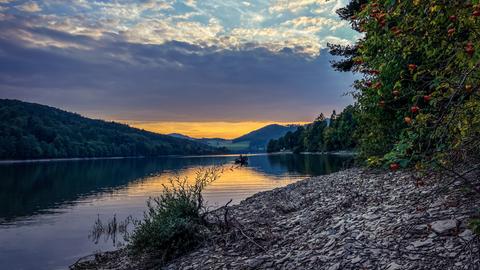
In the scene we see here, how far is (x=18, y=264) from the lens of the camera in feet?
62.4

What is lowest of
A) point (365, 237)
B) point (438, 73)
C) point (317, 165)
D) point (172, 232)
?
point (317, 165)

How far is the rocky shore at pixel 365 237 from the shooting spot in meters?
6.70

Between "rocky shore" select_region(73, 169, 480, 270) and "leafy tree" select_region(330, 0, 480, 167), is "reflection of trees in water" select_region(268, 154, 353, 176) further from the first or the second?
"leafy tree" select_region(330, 0, 480, 167)

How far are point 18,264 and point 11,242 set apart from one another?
5.71 metres

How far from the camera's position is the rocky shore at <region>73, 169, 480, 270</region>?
6699mm

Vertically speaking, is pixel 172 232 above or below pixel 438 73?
below

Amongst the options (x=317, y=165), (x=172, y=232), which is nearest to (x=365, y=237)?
(x=172, y=232)

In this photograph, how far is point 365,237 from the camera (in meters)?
8.18

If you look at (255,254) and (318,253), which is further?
(255,254)

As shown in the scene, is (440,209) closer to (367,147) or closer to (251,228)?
(251,228)

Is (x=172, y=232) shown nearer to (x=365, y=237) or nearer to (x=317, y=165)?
(x=365, y=237)

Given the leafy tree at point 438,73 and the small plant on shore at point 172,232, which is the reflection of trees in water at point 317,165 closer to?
the small plant on shore at point 172,232

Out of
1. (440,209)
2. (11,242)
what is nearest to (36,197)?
(11,242)

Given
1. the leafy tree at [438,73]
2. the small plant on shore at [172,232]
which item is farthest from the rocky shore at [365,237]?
the leafy tree at [438,73]
